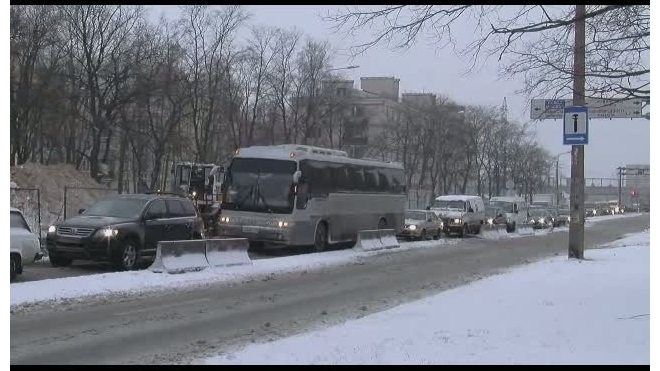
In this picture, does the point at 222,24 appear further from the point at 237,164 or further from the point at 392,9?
the point at 392,9

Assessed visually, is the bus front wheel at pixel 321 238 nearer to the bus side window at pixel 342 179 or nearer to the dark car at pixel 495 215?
the bus side window at pixel 342 179

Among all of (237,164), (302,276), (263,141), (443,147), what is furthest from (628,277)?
(443,147)

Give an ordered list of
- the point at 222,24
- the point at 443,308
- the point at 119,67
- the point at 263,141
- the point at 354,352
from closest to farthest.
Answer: the point at 354,352 → the point at 443,308 → the point at 119,67 → the point at 222,24 → the point at 263,141

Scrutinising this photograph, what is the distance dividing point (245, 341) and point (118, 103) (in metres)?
35.7

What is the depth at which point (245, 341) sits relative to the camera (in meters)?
9.07

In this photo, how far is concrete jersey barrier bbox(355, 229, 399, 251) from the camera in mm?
24469

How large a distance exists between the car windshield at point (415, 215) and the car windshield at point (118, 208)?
60.2 ft

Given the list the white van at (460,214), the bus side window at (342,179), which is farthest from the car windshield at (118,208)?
the white van at (460,214)

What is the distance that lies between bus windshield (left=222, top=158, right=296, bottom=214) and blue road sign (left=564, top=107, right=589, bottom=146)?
8.56m

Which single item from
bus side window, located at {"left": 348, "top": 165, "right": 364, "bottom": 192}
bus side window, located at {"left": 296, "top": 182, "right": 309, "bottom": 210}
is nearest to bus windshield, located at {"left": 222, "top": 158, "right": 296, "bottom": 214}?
bus side window, located at {"left": 296, "top": 182, "right": 309, "bottom": 210}

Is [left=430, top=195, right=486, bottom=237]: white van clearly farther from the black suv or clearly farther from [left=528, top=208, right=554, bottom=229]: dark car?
the black suv

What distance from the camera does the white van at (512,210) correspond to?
1865 inches

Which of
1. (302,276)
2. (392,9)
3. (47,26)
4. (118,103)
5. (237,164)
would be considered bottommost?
(302,276)

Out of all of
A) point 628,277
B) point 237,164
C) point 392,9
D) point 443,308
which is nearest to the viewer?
point 392,9
